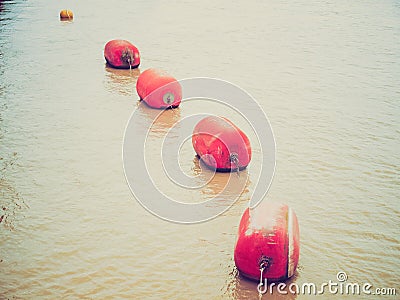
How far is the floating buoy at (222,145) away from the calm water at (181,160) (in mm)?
216

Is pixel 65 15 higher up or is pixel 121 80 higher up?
pixel 121 80

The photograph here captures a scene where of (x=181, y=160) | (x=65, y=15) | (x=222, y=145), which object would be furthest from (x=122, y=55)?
(x=65, y=15)

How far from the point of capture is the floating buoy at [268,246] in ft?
15.8

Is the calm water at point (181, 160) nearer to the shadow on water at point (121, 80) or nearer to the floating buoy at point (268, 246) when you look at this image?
the shadow on water at point (121, 80)


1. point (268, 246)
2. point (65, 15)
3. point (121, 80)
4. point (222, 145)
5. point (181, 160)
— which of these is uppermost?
point (268, 246)

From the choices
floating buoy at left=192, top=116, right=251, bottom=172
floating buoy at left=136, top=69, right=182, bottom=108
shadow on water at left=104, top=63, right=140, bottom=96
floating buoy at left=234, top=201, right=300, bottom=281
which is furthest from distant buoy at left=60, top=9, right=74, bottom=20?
floating buoy at left=234, top=201, right=300, bottom=281

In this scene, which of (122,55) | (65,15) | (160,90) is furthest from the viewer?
(65,15)

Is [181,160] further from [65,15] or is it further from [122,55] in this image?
[65,15]

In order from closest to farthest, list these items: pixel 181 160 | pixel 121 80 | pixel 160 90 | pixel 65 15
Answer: pixel 181 160
pixel 160 90
pixel 121 80
pixel 65 15

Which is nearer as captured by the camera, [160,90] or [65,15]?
[160,90]

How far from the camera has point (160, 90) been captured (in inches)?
365

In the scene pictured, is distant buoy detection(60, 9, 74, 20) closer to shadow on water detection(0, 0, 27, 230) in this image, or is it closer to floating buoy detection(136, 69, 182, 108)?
shadow on water detection(0, 0, 27, 230)

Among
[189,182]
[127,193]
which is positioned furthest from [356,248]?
[127,193]

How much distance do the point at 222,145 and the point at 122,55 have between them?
5.53 metres
